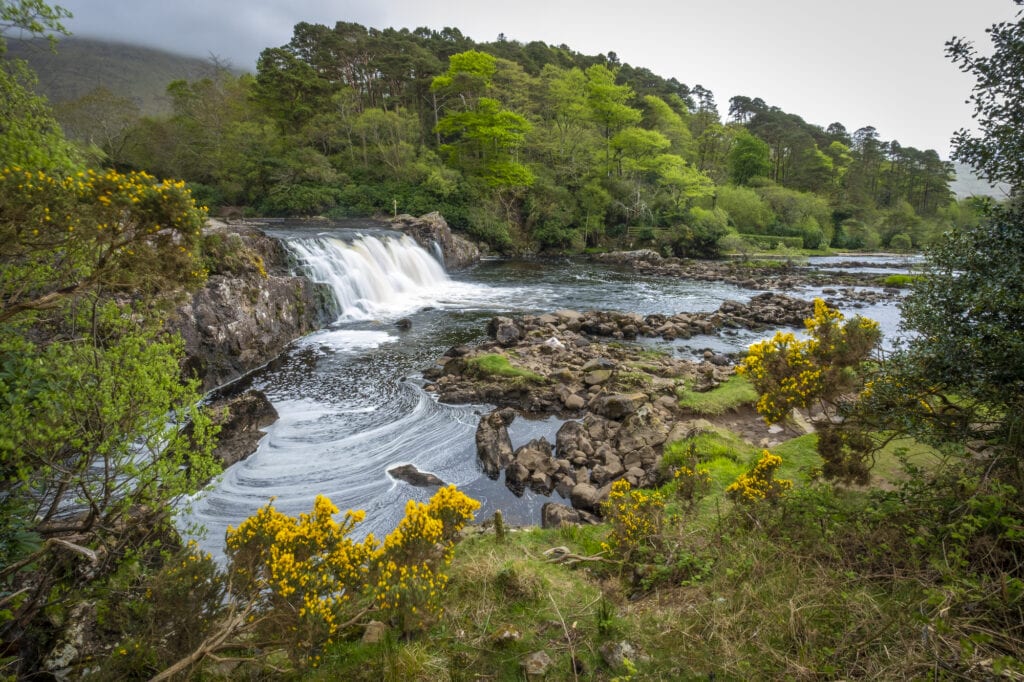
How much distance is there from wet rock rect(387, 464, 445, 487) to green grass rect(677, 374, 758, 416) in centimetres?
614

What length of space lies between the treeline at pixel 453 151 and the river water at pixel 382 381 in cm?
1388

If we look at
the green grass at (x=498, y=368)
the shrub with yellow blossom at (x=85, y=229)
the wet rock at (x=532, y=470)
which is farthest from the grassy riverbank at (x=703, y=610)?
the green grass at (x=498, y=368)

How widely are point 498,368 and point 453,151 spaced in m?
35.5

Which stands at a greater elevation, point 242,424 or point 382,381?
point 382,381

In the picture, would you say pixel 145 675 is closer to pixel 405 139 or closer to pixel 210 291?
pixel 210 291

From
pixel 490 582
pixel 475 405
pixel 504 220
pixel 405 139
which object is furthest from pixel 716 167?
pixel 490 582

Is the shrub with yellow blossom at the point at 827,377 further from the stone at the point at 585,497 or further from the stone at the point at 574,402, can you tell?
the stone at the point at 574,402

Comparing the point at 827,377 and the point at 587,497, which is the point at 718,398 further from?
the point at 827,377

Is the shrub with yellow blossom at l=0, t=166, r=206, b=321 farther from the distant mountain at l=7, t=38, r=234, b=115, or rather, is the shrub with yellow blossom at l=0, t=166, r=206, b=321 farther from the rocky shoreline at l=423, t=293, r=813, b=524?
the distant mountain at l=7, t=38, r=234, b=115

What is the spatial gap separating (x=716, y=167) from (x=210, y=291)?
63680mm

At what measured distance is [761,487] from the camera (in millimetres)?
5352

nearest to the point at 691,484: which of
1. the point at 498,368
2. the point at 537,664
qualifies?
the point at 537,664

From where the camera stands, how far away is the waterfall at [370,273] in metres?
20.3

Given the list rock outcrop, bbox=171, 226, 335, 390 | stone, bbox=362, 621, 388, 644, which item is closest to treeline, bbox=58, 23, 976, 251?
rock outcrop, bbox=171, 226, 335, 390
